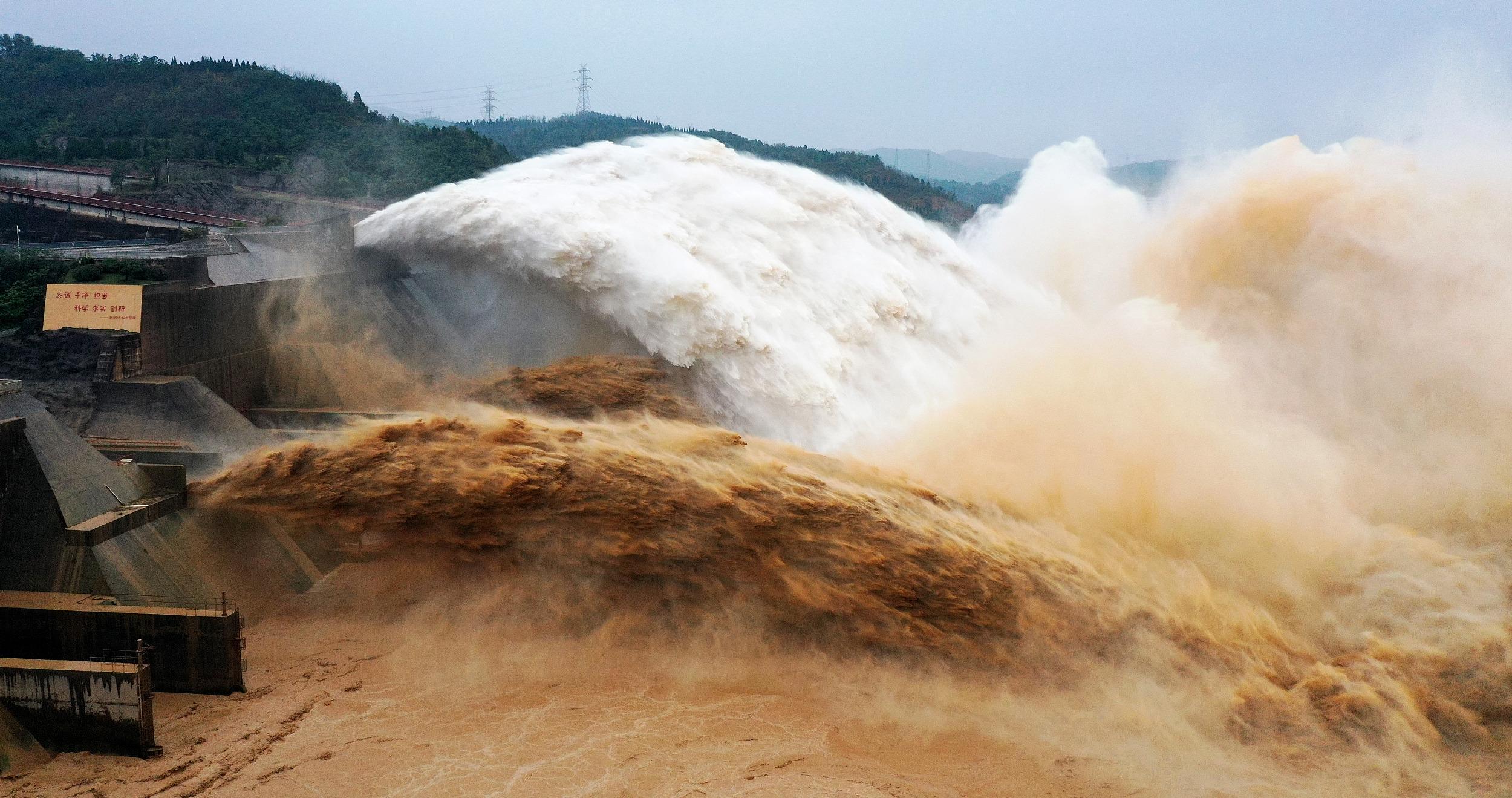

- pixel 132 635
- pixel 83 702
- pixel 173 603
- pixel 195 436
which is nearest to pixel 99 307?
pixel 195 436

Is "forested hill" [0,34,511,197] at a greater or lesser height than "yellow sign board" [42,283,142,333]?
greater

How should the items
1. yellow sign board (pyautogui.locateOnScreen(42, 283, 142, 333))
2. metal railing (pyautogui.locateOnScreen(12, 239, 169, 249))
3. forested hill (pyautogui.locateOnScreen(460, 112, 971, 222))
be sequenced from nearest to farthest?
1. yellow sign board (pyautogui.locateOnScreen(42, 283, 142, 333))
2. metal railing (pyautogui.locateOnScreen(12, 239, 169, 249))
3. forested hill (pyautogui.locateOnScreen(460, 112, 971, 222))

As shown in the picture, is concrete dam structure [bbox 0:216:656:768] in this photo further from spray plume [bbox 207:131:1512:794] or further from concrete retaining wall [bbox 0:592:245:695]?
spray plume [bbox 207:131:1512:794]

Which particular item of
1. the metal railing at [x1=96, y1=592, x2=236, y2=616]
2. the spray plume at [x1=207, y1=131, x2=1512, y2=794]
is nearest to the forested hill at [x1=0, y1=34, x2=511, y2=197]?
the spray plume at [x1=207, y1=131, x2=1512, y2=794]

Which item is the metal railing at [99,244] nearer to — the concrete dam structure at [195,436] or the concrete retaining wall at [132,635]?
the concrete dam structure at [195,436]

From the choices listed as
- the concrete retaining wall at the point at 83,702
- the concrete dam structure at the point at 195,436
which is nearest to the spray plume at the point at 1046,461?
the concrete dam structure at the point at 195,436

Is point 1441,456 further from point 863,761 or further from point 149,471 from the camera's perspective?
point 149,471

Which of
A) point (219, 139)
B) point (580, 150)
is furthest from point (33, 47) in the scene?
point (580, 150)
